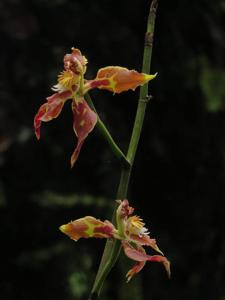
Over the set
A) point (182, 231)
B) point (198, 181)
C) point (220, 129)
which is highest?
point (220, 129)

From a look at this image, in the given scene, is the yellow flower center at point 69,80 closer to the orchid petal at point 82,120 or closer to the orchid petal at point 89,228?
the orchid petal at point 82,120

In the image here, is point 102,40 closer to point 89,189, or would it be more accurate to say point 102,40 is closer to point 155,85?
point 155,85

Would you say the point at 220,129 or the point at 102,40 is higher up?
the point at 102,40

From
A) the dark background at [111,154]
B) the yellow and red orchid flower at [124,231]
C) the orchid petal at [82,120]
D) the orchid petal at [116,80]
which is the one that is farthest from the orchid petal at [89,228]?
the dark background at [111,154]

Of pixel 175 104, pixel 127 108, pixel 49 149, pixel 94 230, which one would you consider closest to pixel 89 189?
pixel 49 149

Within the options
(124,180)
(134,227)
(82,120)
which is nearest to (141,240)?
(134,227)
